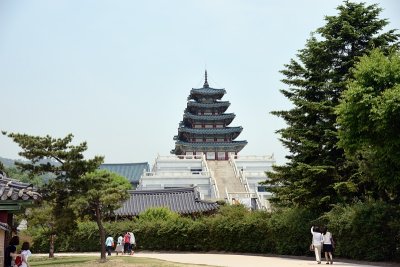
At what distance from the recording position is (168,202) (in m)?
42.5

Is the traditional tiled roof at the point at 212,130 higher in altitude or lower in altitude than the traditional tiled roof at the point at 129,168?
higher

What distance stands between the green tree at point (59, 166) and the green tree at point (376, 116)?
1017cm

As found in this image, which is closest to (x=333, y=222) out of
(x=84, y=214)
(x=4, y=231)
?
(x=84, y=214)

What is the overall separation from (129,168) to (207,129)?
14.8 metres

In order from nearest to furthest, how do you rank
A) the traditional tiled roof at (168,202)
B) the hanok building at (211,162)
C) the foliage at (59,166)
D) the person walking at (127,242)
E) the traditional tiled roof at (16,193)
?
the traditional tiled roof at (16,193), the foliage at (59,166), the person walking at (127,242), the traditional tiled roof at (168,202), the hanok building at (211,162)

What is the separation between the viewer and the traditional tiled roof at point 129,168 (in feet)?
255

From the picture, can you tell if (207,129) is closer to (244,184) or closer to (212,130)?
(212,130)

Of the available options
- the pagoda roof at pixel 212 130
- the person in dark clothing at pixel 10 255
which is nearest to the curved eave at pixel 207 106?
the pagoda roof at pixel 212 130

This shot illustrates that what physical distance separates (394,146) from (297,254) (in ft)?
27.1

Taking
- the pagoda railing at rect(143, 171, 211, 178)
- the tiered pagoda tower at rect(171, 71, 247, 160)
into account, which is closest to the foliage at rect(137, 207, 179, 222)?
the pagoda railing at rect(143, 171, 211, 178)

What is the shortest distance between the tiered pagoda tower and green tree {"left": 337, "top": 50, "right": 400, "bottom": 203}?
5335 cm

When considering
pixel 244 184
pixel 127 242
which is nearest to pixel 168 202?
pixel 127 242

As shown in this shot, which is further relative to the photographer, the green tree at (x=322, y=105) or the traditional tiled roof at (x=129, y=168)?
the traditional tiled roof at (x=129, y=168)

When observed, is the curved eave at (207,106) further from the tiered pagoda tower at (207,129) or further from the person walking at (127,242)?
the person walking at (127,242)
